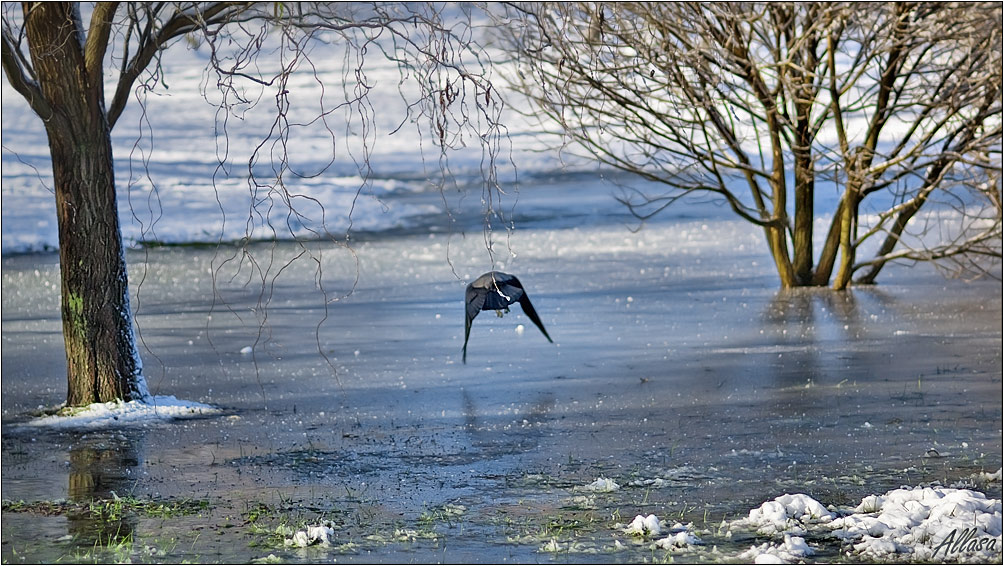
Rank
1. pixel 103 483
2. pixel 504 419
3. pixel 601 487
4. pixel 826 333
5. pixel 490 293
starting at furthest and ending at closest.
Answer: pixel 826 333, pixel 490 293, pixel 504 419, pixel 103 483, pixel 601 487

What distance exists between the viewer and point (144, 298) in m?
13.6

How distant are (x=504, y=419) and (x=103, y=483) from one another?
2496 millimetres

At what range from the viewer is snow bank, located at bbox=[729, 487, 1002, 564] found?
4680mm

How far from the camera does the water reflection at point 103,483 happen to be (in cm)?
529

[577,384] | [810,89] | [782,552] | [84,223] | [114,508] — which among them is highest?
[810,89]

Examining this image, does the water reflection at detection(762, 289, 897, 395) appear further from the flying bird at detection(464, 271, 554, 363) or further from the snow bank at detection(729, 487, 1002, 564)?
the snow bank at detection(729, 487, 1002, 564)

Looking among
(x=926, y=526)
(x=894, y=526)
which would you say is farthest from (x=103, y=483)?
(x=926, y=526)

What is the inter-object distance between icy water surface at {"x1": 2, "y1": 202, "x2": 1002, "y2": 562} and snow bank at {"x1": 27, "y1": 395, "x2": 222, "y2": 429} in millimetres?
175

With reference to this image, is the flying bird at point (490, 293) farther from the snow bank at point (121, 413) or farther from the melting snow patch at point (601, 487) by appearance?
the melting snow patch at point (601, 487)

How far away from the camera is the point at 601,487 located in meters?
5.95

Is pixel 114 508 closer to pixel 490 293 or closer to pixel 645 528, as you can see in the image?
pixel 645 528

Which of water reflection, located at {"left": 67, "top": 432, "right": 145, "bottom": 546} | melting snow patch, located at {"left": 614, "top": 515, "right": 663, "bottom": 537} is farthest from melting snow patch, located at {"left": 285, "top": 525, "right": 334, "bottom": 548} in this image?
melting snow patch, located at {"left": 614, "top": 515, "right": 663, "bottom": 537}

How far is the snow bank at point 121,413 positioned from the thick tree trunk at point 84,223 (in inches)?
4.0

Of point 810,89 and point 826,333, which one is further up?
point 810,89
